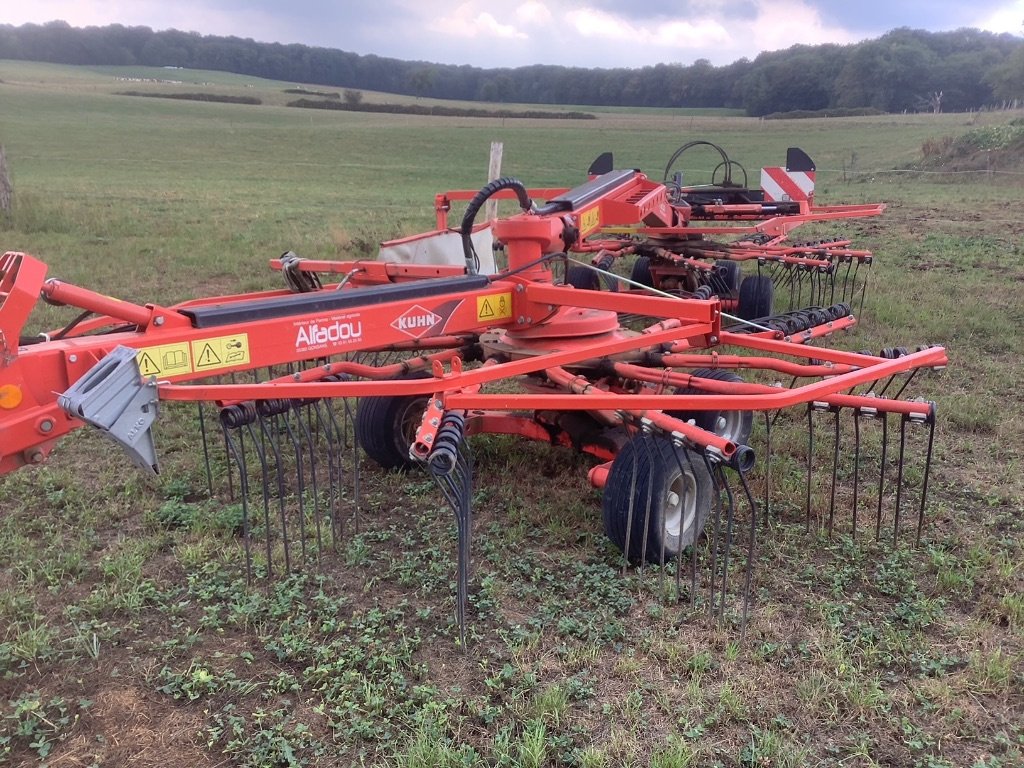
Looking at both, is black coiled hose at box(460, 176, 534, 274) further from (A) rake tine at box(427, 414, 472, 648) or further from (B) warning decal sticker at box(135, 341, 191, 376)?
(B) warning decal sticker at box(135, 341, 191, 376)

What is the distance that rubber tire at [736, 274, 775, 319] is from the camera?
791 cm

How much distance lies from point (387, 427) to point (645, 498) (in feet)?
5.43

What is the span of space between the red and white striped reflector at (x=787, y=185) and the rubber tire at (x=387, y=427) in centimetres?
638

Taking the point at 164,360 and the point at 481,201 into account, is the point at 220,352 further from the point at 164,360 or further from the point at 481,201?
the point at 481,201

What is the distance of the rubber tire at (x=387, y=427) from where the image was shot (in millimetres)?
4391

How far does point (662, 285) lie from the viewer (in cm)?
886

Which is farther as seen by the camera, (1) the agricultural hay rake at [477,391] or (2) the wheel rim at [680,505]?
(2) the wheel rim at [680,505]

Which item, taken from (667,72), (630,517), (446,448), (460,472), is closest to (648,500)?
(630,517)

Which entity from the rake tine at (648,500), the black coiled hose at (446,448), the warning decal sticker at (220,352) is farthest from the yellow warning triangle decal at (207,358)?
the rake tine at (648,500)

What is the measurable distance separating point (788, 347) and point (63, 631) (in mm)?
3281

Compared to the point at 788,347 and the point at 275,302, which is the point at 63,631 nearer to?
the point at 275,302

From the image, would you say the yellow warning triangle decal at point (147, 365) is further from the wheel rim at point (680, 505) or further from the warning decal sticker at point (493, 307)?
the wheel rim at point (680, 505)

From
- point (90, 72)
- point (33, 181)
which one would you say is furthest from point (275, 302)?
point (90, 72)

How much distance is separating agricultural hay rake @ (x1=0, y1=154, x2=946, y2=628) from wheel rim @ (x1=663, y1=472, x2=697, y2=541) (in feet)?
0.03
